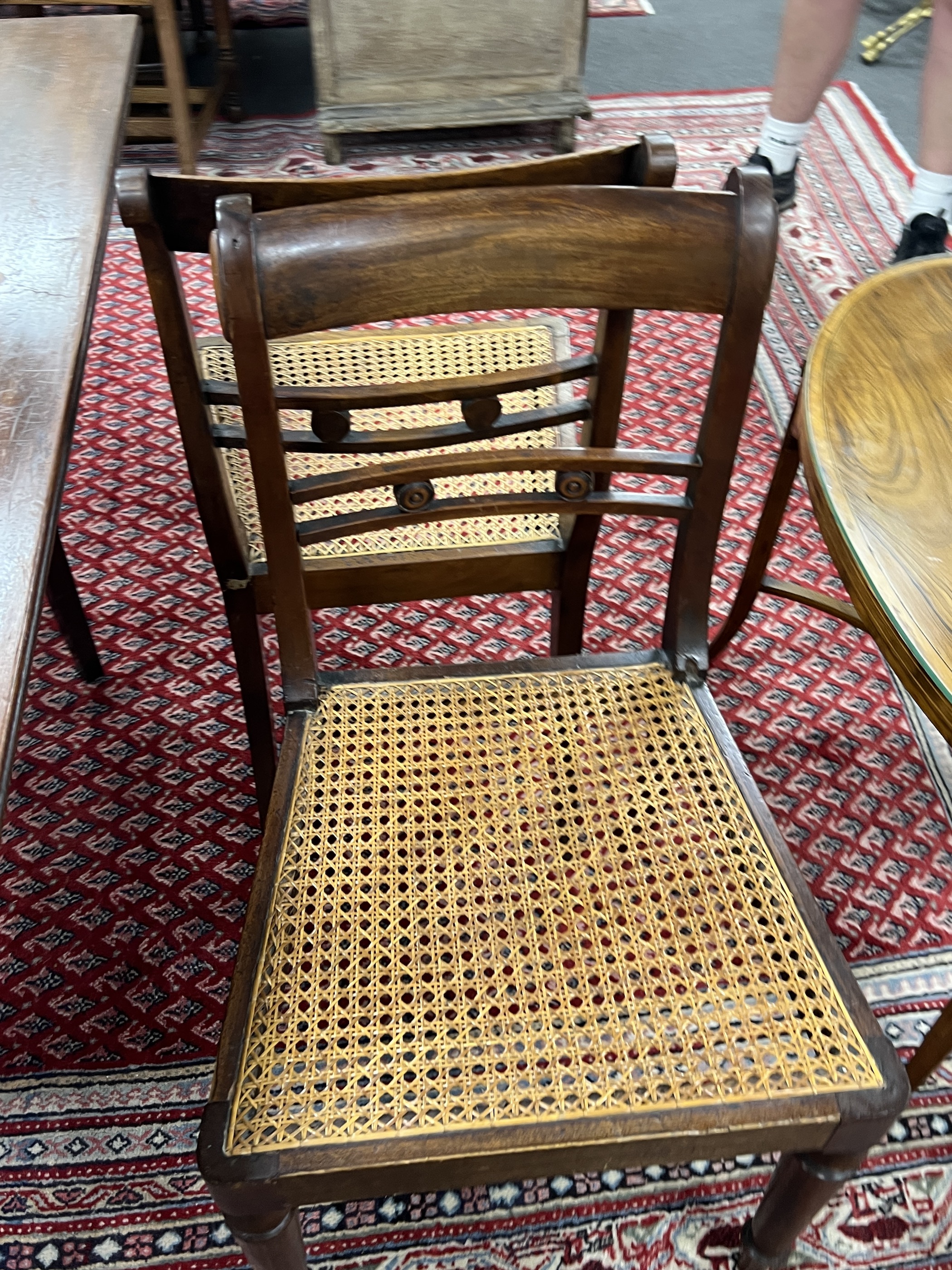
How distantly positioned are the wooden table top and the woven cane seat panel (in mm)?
315

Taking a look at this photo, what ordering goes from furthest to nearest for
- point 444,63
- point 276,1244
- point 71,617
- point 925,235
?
1. point 444,63
2. point 925,235
3. point 71,617
4. point 276,1244

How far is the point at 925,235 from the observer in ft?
7.23

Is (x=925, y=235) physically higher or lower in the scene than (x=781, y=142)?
lower

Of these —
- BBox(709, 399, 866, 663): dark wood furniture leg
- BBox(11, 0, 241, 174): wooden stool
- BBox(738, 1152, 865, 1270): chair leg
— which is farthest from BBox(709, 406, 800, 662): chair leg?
BBox(11, 0, 241, 174): wooden stool

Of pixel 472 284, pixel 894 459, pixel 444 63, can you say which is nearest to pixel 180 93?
pixel 444 63

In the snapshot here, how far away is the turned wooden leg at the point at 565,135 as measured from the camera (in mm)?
2861

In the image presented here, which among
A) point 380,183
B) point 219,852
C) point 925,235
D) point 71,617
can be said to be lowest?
point 219,852

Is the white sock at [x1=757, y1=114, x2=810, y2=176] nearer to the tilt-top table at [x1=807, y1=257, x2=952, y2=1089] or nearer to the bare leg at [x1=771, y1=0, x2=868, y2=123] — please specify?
the bare leg at [x1=771, y1=0, x2=868, y2=123]

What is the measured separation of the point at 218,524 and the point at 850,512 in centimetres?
63

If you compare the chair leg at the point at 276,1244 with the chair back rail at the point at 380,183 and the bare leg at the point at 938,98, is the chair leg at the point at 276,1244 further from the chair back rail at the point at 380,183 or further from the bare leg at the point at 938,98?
the bare leg at the point at 938,98

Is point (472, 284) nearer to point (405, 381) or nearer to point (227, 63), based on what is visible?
point (405, 381)

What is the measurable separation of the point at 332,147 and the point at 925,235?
1.64 meters

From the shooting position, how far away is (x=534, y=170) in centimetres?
82

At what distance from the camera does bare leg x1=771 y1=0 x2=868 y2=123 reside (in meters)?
2.12
